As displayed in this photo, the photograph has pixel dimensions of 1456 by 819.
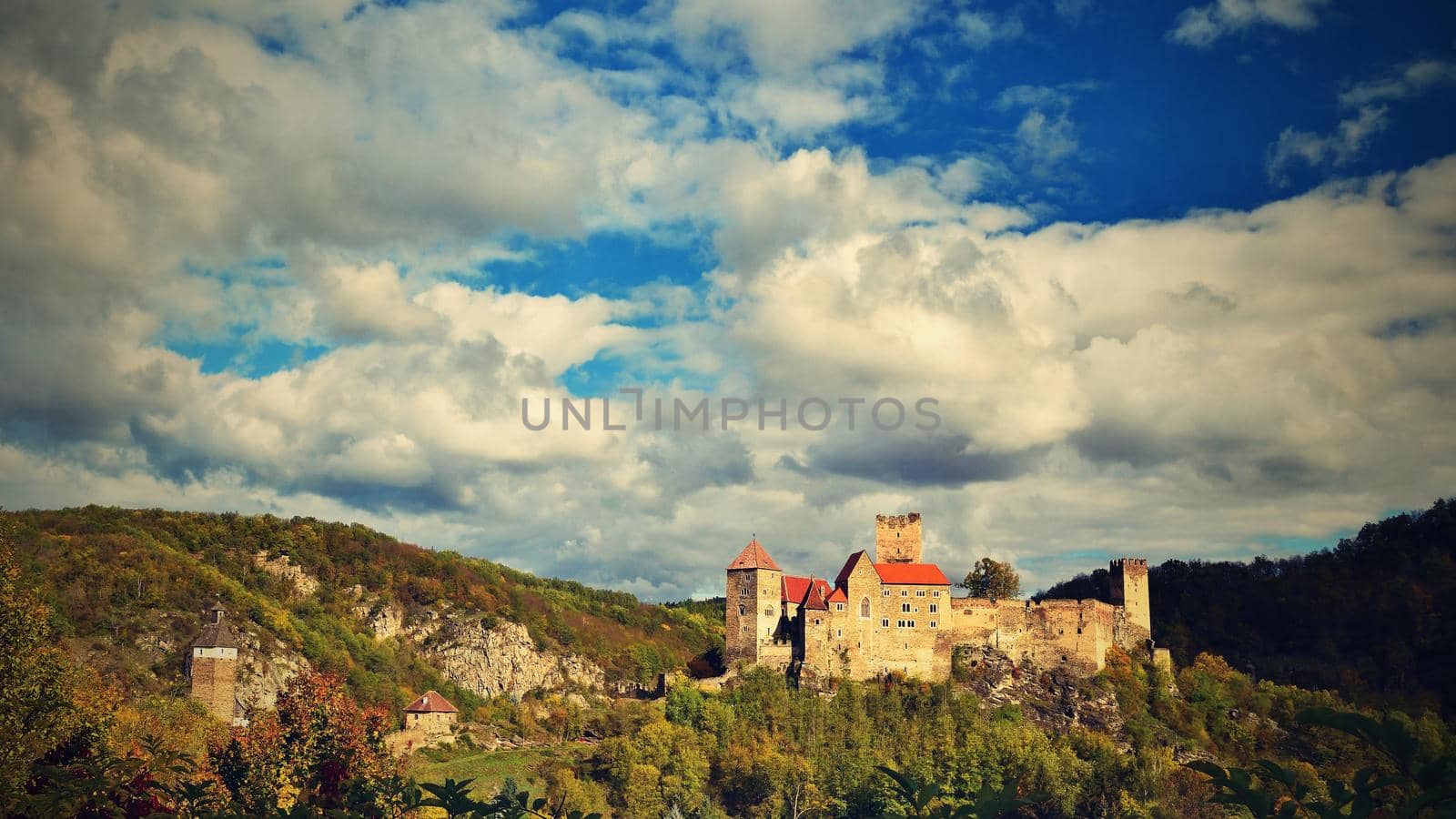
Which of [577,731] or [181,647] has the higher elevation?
[181,647]

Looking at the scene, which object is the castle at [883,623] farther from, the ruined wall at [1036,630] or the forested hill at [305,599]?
the forested hill at [305,599]

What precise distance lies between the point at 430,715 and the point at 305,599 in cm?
3250

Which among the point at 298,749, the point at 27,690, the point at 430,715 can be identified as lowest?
the point at 430,715

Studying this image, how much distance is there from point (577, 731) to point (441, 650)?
82.6ft

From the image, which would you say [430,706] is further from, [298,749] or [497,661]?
[298,749]

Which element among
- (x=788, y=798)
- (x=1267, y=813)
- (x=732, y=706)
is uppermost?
(x=1267, y=813)

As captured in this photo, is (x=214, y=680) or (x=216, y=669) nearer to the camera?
(x=214, y=680)

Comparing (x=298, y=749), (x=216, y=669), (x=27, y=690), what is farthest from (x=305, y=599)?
(x=27, y=690)

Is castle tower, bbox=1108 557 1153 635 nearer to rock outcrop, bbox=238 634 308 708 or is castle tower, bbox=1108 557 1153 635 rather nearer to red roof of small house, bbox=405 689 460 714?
red roof of small house, bbox=405 689 460 714

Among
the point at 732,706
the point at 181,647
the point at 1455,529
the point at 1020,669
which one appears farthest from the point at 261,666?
the point at 1455,529

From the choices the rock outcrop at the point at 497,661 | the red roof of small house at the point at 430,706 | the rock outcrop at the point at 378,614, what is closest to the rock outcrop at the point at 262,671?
the red roof of small house at the point at 430,706

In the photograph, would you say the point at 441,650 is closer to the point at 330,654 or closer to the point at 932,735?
the point at 330,654

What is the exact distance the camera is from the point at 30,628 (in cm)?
4200

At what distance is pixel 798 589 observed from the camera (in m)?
93.8
